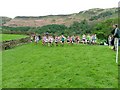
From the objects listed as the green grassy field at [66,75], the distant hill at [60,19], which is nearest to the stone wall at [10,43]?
the green grassy field at [66,75]

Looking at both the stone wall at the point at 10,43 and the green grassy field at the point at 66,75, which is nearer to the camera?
the green grassy field at the point at 66,75

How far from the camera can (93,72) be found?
15.8 metres

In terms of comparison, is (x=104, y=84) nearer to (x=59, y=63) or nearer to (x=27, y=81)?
(x=27, y=81)

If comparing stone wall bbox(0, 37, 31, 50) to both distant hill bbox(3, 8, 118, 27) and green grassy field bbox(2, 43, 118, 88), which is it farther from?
distant hill bbox(3, 8, 118, 27)

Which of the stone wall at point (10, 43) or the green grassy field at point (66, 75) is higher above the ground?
the stone wall at point (10, 43)

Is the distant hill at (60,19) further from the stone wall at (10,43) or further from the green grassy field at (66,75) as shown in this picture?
the green grassy field at (66,75)

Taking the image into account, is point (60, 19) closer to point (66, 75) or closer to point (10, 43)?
point (10, 43)

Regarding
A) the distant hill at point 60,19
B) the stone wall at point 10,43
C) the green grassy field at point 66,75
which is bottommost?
the green grassy field at point 66,75

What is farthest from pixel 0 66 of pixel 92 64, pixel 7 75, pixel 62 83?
pixel 62 83

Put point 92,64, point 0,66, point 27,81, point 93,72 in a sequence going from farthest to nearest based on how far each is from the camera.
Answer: point 0,66 → point 92,64 → point 93,72 → point 27,81

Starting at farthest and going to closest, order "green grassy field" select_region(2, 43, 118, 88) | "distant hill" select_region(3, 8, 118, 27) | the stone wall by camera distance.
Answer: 1. "distant hill" select_region(3, 8, 118, 27)
2. the stone wall
3. "green grassy field" select_region(2, 43, 118, 88)

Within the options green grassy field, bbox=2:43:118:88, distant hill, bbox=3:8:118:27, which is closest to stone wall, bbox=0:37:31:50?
green grassy field, bbox=2:43:118:88

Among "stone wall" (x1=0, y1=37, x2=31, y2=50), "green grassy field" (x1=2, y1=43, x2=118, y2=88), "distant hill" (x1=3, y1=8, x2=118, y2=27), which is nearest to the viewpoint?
"green grassy field" (x1=2, y1=43, x2=118, y2=88)

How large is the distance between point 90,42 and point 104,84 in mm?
26423
